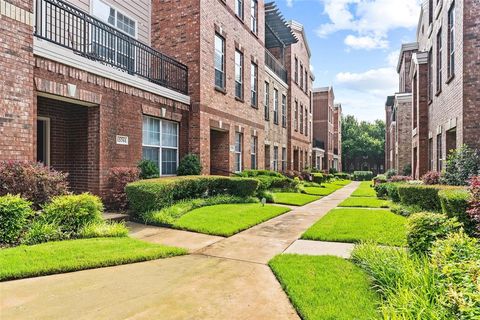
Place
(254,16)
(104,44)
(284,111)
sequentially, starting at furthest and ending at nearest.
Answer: (284,111), (254,16), (104,44)

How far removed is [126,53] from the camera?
10695 millimetres

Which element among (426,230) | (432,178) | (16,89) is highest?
(16,89)

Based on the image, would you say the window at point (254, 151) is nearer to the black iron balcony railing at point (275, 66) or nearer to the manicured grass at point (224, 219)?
the black iron balcony railing at point (275, 66)

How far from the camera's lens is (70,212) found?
650cm

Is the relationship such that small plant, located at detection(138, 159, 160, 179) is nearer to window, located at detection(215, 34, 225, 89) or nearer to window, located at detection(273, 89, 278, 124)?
window, located at detection(215, 34, 225, 89)

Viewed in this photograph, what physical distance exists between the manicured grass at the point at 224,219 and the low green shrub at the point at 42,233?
2.61 meters

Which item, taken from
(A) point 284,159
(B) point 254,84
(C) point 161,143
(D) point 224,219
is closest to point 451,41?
(B) point 254,84

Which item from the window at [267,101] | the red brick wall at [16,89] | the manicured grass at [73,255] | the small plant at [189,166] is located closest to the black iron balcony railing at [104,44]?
the red brick wall at [16,89]

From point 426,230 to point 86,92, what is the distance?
26.9 ft

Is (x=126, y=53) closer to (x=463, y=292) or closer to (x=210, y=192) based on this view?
(x=210, y=192)

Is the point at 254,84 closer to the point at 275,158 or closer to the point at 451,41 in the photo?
the point at 275,158

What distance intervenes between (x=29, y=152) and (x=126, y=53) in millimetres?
5115

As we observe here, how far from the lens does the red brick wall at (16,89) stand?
255 inches

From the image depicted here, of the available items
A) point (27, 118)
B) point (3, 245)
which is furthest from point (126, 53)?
point (3, 245)
